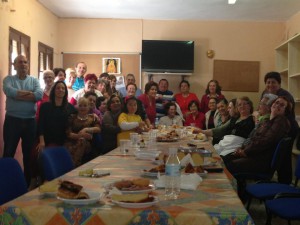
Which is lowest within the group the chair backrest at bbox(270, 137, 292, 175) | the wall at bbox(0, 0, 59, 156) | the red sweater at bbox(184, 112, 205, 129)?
the chair backrest at bbox(270, 137, 292, 175)

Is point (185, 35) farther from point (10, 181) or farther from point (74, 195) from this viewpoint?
point (74, 195)

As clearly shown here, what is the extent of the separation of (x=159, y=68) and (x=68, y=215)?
6328 mm

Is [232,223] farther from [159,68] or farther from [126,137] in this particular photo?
[159,68]

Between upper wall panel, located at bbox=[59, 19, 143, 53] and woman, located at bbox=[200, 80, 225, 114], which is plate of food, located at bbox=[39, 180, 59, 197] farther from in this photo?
upper wall panel, located at bbox=[59, 19, 143, 53]

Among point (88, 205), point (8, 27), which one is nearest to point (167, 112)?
point (8, 27)

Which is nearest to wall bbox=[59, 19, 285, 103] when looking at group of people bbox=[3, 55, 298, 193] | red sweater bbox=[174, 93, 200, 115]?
red sweater bbox=[174, 93, 200, 115]

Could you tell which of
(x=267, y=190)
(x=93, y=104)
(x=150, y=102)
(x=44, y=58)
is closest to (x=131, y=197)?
(x=267, y=190)

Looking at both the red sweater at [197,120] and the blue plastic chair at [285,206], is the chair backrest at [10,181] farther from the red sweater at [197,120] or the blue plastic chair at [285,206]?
the red sweater at [197,120]

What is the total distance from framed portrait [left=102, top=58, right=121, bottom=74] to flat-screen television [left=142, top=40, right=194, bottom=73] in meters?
0.51

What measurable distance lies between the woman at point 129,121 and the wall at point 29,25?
5.16 feet

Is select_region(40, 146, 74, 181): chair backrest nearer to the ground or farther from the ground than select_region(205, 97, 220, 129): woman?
nearer to the ground

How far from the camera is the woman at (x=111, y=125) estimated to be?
466 cm

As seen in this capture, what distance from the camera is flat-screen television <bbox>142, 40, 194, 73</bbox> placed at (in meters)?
7.65

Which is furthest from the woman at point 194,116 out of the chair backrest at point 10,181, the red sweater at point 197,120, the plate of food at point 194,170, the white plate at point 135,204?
the white plate at point 135,204
